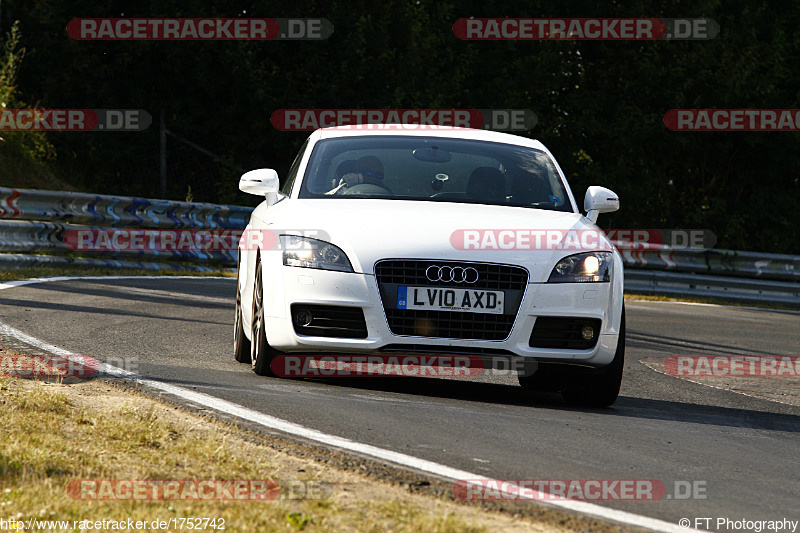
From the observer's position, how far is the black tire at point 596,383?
6992 mm

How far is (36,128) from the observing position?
2088 centimetres

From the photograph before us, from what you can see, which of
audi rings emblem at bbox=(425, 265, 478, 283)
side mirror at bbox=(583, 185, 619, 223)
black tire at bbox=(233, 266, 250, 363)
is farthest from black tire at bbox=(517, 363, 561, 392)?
black tire at bbox=(233, 266, 250, 363)

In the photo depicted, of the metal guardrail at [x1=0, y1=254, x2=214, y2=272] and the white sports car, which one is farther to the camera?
the metal guardrail at [x1=0, y1=254, x2=214, y2=272]

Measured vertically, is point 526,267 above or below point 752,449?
above

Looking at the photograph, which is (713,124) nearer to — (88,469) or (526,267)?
(526,267)

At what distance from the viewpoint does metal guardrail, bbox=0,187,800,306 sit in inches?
602

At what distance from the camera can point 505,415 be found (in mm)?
6340

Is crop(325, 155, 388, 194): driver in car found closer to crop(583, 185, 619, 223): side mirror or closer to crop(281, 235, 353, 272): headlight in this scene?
crop(281, 235, 353, 272): headlight

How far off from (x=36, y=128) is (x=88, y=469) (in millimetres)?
17638

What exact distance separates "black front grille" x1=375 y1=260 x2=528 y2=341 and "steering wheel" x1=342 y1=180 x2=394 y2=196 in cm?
107

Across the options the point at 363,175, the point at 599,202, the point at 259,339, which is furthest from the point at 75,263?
the point at 599,202

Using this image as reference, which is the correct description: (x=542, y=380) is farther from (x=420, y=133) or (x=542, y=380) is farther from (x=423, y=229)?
(x=420, y=133)

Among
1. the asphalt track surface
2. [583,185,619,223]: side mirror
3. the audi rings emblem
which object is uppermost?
[583,185,619,223]: side mirror

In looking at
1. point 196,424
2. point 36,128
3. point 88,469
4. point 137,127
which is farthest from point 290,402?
point 137,127
